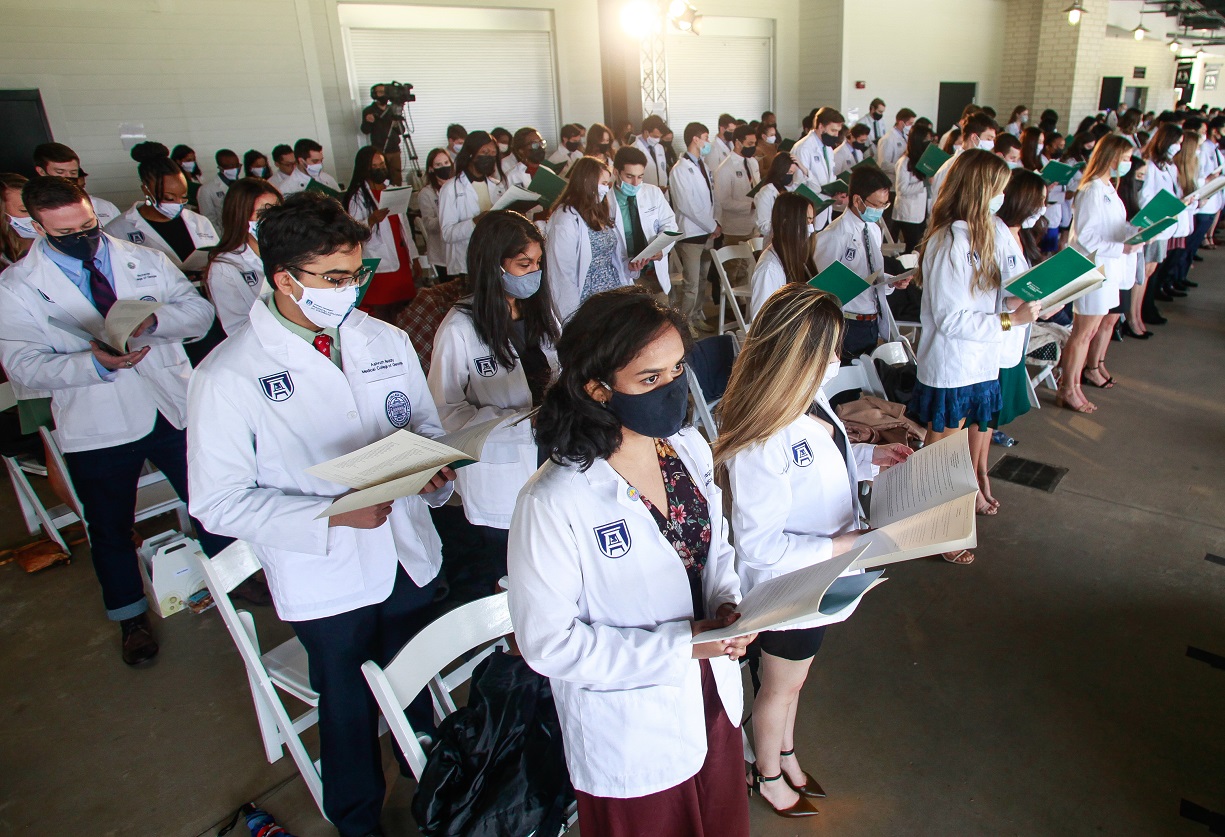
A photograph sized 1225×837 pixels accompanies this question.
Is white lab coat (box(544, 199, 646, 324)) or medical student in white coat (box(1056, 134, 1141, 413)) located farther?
medical student in white coat (box(1056, 134, 1141, 413))

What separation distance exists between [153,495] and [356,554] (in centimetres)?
251

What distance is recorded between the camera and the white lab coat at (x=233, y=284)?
11.1ft

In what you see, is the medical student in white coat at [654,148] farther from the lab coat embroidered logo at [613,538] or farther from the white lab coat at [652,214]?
the lab coat embroidered logo at [613,538]

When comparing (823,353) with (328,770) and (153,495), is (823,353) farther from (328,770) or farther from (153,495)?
(153,495)

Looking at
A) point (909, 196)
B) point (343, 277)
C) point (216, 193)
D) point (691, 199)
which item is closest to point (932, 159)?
point (909, 196)

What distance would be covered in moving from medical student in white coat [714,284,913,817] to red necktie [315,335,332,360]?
1012 mm

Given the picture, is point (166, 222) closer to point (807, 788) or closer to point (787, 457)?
point (787, 457)

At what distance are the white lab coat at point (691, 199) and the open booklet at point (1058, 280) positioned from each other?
13.5 ft

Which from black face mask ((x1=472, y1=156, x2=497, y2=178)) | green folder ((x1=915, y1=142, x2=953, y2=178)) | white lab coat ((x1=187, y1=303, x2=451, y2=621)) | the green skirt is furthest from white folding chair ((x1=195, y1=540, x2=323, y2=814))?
green folder ((x1=915, y1=142, x2=953, y2=178))

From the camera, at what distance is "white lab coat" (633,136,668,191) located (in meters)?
9.05

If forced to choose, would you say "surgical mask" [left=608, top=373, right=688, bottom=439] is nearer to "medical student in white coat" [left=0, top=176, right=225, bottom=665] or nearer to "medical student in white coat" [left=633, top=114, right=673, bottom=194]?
"medical student in white coat" [left=0, top=176, right=225, bottom=665]

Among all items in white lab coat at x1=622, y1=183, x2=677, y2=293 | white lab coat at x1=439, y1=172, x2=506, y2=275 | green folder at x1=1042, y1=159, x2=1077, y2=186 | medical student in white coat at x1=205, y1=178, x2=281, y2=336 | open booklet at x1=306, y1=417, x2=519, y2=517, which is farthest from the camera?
green folder at x1=1042, y1=159, x2=1077, y2=186

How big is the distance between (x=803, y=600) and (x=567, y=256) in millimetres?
3303

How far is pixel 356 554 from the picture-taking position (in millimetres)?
1914
